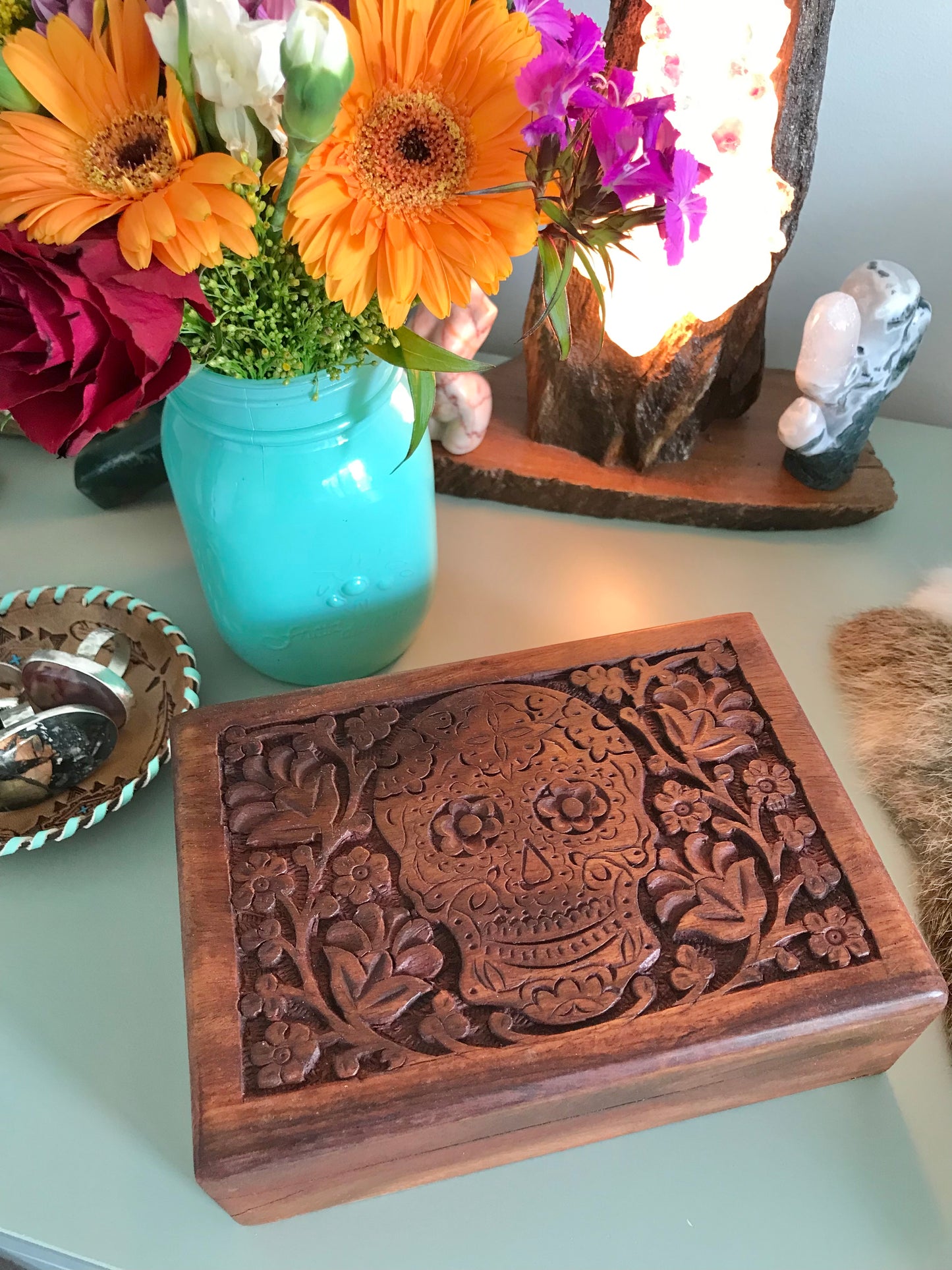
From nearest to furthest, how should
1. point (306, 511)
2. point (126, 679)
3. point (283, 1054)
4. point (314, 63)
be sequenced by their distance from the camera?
point (314, 63)
point (283, 1054)
point (306, 511)
point (126, 679)

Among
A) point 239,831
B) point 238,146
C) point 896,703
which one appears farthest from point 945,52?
point 239,831

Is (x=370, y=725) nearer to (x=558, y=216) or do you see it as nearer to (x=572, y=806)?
(x=572, y=806)

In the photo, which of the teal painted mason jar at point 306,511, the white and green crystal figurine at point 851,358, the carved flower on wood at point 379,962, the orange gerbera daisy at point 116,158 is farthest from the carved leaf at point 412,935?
the white and green crystal figurine at point 851,358

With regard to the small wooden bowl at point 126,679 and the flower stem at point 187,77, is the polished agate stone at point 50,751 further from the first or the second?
the flower stem at point 187,77

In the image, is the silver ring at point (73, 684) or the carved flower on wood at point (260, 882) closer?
the carved flower on wood at point (260, 882)

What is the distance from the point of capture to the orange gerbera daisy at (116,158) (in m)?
0.36

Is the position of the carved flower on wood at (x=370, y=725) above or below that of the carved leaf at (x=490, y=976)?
above

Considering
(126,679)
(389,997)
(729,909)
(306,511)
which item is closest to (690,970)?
(729,909)

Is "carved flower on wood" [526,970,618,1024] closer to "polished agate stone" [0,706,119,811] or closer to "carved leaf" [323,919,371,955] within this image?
"carved leaf" [323,919,371,955]

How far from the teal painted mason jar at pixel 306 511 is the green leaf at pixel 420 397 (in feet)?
0.09

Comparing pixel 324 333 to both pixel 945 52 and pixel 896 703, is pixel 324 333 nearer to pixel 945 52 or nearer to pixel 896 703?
pixel 896 703

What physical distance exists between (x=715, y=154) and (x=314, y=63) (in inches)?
13.8

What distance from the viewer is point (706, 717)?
0.56m

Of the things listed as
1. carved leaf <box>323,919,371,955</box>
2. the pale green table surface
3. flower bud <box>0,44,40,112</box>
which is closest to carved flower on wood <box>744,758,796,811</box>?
the pale green table surface
